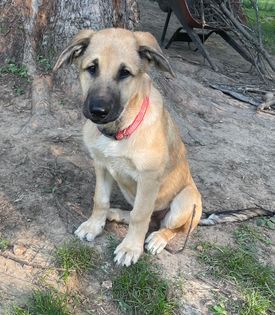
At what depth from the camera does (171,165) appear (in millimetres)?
3691

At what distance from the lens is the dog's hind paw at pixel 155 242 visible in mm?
3581

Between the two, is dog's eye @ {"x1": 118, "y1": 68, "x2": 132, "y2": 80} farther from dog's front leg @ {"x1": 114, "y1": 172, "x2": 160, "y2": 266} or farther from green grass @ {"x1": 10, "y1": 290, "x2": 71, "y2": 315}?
green grass @ {"x1": 10, "y1": 290, "x2": 71, "y2": 315}

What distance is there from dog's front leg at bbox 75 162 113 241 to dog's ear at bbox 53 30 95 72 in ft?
2.71

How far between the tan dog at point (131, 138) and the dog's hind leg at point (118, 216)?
0.7 inches

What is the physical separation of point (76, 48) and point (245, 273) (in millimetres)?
2050

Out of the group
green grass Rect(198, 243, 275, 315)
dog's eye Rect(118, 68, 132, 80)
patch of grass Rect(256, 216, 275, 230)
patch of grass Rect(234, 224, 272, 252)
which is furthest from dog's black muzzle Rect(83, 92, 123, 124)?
patch of grass Rect(256, 216, 275, 230)

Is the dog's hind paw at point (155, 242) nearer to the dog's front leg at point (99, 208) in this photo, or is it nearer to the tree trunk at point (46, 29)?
the dog's front leg at point (99, 208)

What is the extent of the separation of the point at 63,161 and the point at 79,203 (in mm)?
593

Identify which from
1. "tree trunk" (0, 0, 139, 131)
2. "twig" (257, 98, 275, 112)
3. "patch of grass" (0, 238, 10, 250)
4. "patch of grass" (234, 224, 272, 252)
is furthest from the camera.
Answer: "twig" (257, 98, 275, 112)

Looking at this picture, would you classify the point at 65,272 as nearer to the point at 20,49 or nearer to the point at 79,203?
the point at 79,203

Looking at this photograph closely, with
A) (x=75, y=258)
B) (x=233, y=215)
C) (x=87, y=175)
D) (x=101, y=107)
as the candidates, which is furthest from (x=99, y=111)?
(x=233, y=215)

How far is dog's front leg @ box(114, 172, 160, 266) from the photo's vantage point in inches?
132

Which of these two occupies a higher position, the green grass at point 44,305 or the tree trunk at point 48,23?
the tree trunk at point 48,23

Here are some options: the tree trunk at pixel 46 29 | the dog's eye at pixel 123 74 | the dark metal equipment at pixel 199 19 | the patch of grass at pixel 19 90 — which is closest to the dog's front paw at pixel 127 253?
the dog's eye at pixel 123 74
